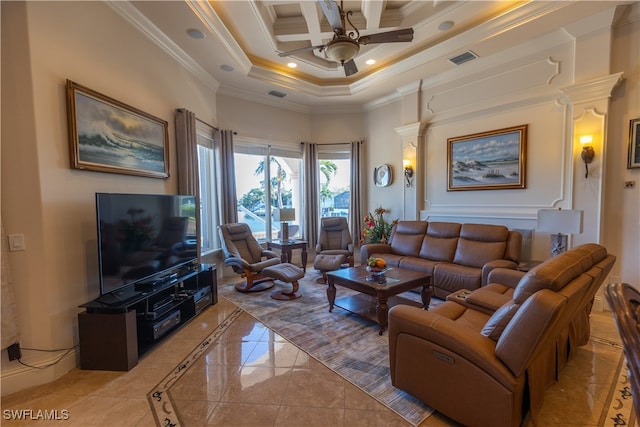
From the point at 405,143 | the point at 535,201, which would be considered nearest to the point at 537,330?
the point at 535,201

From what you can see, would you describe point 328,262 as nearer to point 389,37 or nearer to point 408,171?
point 408,171

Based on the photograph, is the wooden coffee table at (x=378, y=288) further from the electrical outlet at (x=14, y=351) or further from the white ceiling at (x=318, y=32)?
the white ceiling at (x=318, y=32)

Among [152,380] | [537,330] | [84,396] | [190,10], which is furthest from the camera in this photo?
[190,10]

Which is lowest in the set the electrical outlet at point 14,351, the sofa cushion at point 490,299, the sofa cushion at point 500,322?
the electrical outlet at point 14,351

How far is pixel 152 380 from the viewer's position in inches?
89.0

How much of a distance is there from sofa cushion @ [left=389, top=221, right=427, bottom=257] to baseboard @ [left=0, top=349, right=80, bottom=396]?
413cm

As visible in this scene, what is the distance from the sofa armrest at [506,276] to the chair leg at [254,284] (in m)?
3.07

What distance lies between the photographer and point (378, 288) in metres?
2.94

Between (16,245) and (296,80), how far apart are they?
439cm

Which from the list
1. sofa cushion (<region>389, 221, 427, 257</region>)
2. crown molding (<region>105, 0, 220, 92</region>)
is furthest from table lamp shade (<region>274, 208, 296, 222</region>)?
crown molding (<region>105, 0, 220, 92</region>)

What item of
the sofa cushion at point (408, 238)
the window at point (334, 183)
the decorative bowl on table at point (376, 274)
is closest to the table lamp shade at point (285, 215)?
the window at point (334, 183)

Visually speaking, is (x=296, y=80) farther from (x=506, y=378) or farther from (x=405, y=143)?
(x=506, y=378)

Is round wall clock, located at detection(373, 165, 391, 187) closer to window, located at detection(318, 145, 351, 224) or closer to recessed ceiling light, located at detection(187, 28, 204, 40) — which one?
window, located at detection(318, 145, 351, 224)

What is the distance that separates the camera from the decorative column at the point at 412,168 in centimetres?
522
